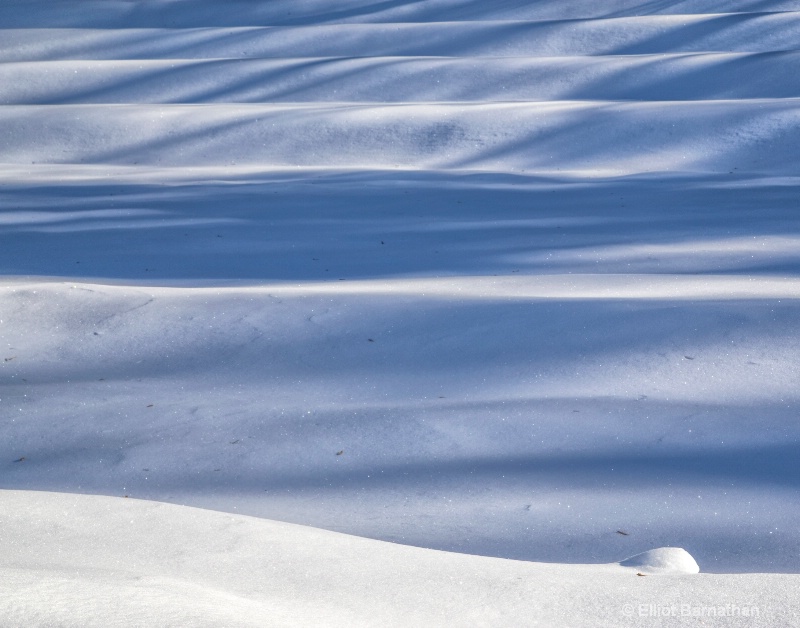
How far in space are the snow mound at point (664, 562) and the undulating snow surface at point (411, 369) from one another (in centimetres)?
1

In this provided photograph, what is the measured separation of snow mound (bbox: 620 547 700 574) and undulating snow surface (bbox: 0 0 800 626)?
0.04 ft

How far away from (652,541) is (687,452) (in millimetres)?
414

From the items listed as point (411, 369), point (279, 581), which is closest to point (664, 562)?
point (279, 581)

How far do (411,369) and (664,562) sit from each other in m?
1.27

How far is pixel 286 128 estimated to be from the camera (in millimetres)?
7168

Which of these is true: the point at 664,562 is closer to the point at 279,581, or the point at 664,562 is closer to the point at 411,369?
the point at 279,581

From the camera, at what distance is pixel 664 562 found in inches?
62.4

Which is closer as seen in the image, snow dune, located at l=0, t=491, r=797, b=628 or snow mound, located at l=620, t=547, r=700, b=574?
snow dune, located at l=0, t=491, r=797, b=628

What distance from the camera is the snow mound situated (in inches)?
61.2

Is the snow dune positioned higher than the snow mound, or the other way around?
the snow dune

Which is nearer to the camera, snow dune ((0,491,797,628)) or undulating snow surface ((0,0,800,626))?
snow dune ((0,491,797,628))

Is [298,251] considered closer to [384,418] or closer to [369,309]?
[369,309]

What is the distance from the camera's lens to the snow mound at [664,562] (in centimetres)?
156

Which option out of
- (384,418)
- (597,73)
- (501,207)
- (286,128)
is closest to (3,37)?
(286,128)
